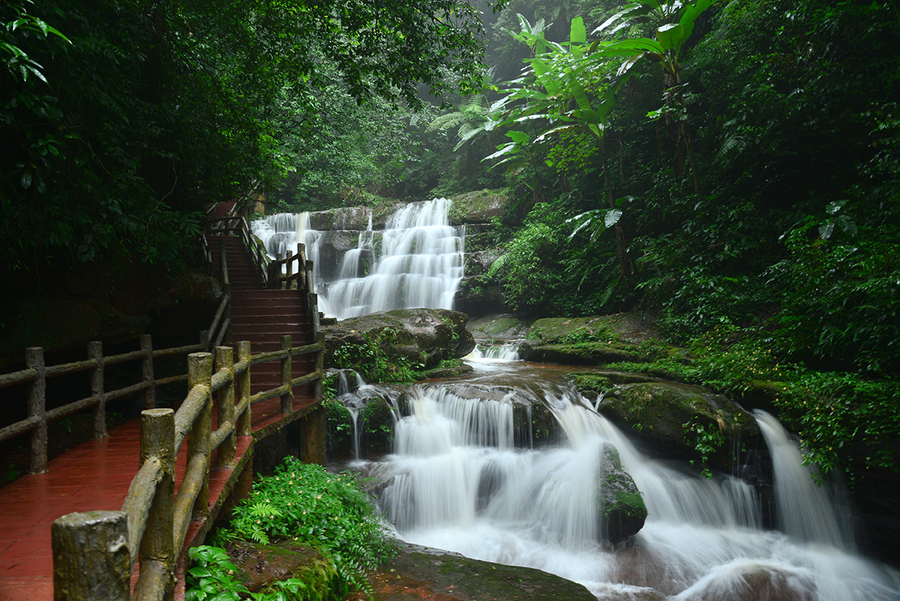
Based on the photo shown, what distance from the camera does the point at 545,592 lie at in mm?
5223

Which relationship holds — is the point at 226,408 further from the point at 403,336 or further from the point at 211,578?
the point at 403,336

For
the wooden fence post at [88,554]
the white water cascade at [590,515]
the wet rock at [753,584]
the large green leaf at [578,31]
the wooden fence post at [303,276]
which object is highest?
the large green leaf at [578,31]

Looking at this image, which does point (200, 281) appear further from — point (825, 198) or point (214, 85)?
point (825, 198)

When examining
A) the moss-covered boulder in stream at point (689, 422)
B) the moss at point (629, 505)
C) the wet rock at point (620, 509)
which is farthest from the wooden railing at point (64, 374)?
the moss-covered boulder in stream at point (689, 422)

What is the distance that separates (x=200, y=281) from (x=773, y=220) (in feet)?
39.3

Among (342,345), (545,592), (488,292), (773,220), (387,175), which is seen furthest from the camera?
(387,175)

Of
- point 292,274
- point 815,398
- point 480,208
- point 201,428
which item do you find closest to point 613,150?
point 480,208

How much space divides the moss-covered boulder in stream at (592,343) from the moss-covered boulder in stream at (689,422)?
94.5 inches

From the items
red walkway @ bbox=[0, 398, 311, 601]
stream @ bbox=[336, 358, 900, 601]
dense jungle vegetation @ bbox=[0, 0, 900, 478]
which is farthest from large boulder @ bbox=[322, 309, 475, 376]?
red walkway @ bbox=[0, 398, 311, 601]

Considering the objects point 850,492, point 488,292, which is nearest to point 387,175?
point 488,292

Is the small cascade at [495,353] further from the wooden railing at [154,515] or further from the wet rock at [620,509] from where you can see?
the wooden railing at [154,515]

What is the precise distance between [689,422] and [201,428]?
7.25m

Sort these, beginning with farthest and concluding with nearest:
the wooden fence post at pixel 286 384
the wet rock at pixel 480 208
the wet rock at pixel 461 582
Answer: the wet rock at pixel 480 208 < the wooden fence post at pixel 286 384 < the wet rock at pixel 461 582

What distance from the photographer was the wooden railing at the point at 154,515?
4.75 ft
